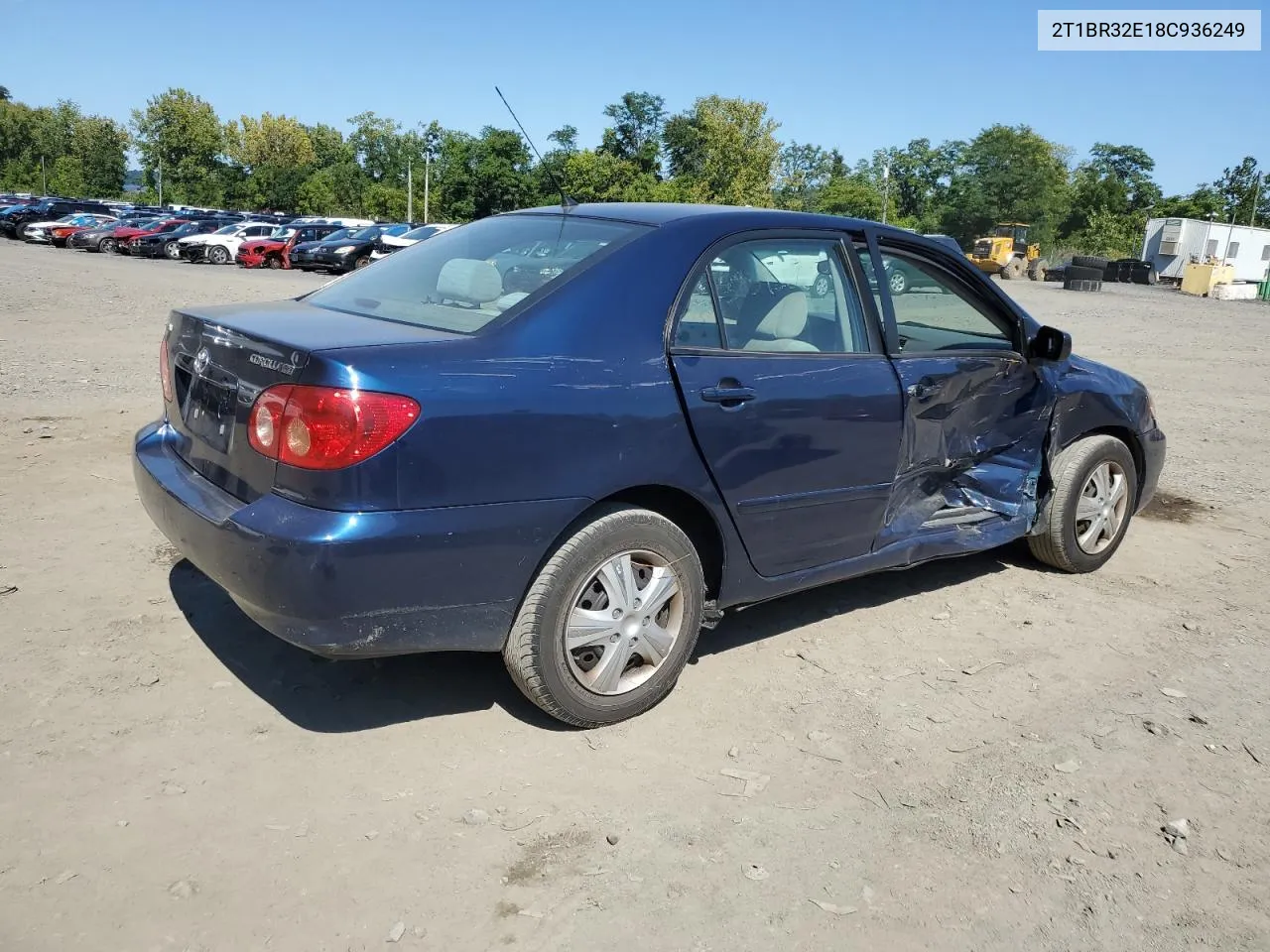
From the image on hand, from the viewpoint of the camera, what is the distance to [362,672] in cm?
387

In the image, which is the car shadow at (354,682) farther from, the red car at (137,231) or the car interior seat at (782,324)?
the red car at (137,231)

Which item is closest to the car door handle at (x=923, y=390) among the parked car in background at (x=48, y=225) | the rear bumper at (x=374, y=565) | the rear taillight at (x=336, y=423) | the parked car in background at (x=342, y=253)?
the rear bumper at (x=374, y=565)

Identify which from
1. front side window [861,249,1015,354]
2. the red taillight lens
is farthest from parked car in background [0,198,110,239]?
front side window [861,249,1015,354]

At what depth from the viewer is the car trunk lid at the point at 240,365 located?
3.08 metres

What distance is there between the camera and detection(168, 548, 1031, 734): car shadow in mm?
3596

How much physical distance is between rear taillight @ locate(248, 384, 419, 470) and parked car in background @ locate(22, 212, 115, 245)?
1709 inches

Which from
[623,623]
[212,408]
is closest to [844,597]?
[623,623]

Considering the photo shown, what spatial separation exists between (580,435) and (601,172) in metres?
66.3

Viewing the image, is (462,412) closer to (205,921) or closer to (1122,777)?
(205,921)

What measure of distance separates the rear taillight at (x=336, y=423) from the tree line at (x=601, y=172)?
6215cm

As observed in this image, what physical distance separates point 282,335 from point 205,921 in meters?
1.64

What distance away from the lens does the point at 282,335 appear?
322 cm

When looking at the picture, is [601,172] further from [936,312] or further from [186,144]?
[936,312]

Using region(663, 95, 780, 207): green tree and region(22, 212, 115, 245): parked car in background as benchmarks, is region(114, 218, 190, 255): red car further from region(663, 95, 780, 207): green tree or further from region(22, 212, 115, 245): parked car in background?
region(663, 95, 780, 207): green tree
